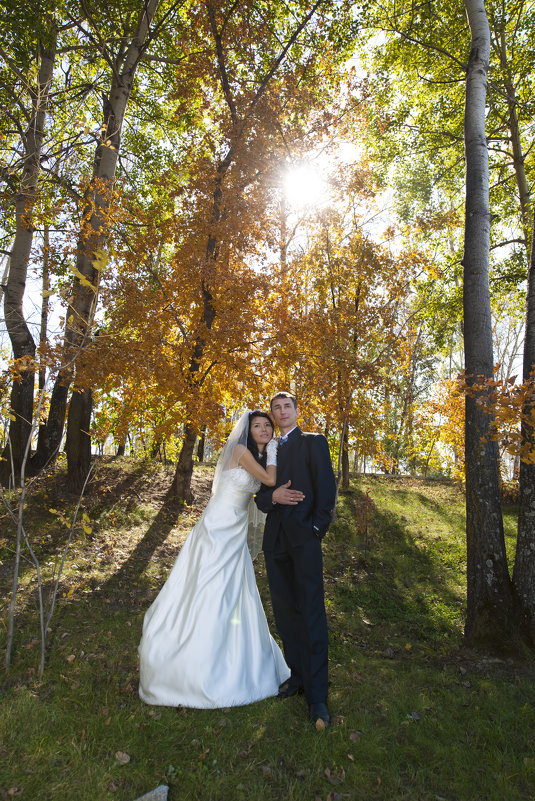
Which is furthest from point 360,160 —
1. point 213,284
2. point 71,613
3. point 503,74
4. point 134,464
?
point 71,613

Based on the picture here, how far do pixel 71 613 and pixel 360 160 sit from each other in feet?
31.9

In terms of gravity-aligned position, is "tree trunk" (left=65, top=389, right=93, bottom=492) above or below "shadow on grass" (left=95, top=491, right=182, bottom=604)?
above

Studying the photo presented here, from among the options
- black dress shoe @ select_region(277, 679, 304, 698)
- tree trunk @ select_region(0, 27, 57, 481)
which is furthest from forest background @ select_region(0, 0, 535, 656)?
black dress shoe @ select_region(277, 679, 304, 698)

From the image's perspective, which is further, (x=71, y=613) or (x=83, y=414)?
(x=83, y=414)

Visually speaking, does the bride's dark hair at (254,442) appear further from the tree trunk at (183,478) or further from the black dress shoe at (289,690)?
the tree trunk at (183,478)

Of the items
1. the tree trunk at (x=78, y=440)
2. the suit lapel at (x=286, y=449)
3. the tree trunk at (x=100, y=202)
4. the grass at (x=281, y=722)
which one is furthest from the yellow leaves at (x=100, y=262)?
the tree trunk at (x=78, y=440)

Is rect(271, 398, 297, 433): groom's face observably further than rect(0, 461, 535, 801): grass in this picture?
Yes

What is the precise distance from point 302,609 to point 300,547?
466 mm

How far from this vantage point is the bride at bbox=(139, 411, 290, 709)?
3520 millimetres

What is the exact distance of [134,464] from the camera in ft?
39.2

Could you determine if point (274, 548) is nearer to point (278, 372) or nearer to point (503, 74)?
point (278, 372)

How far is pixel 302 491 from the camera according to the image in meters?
3.77

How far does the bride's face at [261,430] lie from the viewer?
4.14m

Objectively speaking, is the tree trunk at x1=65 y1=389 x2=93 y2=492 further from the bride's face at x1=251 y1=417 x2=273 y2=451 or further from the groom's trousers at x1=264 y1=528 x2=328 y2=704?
the groom's trousers at x1=264 y1=528 x2=328 y2=704
